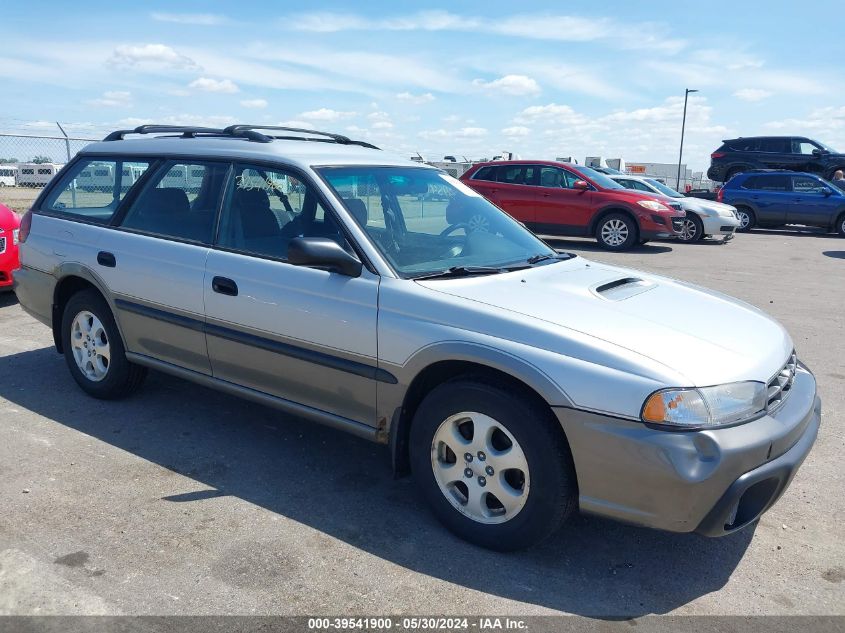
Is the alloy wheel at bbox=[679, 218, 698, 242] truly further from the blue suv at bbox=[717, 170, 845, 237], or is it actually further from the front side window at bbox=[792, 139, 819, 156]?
the front side window at bbox=[792, 139, 819, 156]

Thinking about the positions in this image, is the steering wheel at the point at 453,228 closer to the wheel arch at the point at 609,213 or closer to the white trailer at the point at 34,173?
the wheel arch at the point at 609,213

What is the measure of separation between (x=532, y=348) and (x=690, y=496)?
81cm

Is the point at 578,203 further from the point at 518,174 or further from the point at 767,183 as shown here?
the point at 767,183

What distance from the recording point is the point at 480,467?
3.15 m

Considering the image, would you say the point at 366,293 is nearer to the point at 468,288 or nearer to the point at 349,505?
the point at 468,288

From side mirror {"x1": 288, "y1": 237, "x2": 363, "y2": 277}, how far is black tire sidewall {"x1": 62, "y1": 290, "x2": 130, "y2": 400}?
6.21 feet

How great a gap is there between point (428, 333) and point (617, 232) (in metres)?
11.8

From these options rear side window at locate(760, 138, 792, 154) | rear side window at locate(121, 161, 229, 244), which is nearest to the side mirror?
rear side window at locate(121, 161, 229, 244)

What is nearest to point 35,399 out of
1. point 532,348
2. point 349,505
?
point 349,505

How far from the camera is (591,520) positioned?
3535 millimetres

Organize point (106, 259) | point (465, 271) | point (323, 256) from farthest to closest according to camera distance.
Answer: point (106, 259)
point (465, 271)
point (323, 256)

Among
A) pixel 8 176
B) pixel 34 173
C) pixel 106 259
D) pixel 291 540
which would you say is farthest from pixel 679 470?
pixel 8 176

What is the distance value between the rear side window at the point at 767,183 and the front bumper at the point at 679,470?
18.5 meters

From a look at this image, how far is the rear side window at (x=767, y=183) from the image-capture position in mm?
19125
